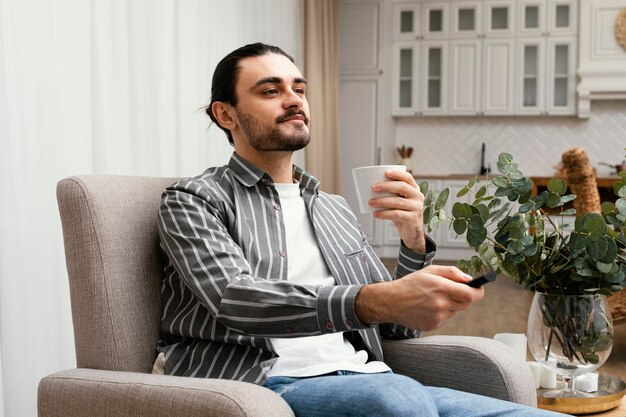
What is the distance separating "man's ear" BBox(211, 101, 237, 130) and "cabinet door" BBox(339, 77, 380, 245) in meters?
5.38

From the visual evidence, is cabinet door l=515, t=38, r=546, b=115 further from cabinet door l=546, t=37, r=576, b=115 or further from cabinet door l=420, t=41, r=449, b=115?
cabinet door l=420, t=41, r=449, b=115

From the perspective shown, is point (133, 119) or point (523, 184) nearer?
point (523, 184)

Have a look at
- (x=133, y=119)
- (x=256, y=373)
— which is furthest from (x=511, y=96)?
(x=256, y=373)

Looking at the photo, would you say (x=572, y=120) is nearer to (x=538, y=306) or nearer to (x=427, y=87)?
(x=427, y=87)

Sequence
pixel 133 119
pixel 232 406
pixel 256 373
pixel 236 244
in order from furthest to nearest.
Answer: pixel 133 119
pixel 236 244
pixel 256 373
pixel 232 406

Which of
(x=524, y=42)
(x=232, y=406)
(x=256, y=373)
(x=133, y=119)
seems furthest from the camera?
(x=524, y=42)

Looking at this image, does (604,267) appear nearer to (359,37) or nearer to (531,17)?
(531,17)

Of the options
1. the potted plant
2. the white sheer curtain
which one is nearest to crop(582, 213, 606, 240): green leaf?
the potted plant

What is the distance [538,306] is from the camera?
4.83 ft

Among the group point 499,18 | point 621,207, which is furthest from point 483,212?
point 499,18

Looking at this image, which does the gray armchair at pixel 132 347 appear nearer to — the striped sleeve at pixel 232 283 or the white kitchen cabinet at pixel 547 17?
the striped sleeve at pixel 232 283

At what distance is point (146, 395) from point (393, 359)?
627 millimetres

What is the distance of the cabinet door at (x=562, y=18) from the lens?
Result: 6.65m

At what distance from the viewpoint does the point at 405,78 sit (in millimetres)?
7094
